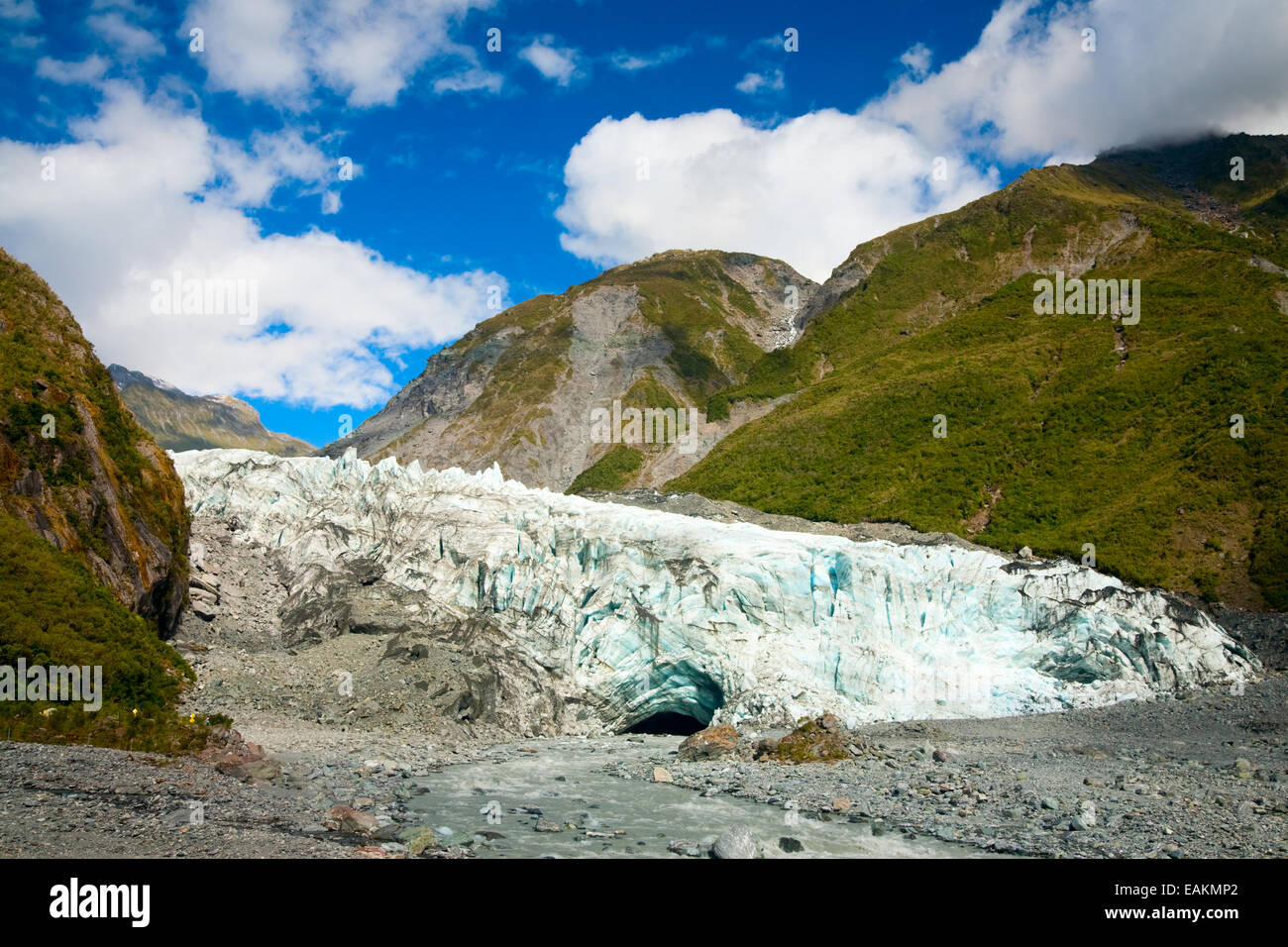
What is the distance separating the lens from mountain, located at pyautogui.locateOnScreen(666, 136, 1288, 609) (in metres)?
42.0

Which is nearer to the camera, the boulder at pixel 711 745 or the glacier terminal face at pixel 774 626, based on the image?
the boulder at pixel 711 745

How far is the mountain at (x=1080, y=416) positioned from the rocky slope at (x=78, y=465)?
4174cm

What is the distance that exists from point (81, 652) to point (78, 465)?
30.4 ft

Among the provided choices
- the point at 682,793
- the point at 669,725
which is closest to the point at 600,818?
the point at 682,793

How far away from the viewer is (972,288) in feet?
341

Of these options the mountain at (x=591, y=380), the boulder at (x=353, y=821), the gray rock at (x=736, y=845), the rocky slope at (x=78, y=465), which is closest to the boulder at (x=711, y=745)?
the gray rock at (x=736, y=845)

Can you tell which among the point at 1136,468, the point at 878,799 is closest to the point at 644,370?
the point at 1136,468

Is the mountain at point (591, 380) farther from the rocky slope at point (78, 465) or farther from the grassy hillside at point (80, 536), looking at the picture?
the grassy hillside at point (80, 536)

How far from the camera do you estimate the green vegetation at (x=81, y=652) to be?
57.3ft

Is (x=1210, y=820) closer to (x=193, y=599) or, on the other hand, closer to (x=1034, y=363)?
(x=193, y=599)

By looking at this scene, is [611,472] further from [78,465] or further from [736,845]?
[736,845]

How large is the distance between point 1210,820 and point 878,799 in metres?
6.38

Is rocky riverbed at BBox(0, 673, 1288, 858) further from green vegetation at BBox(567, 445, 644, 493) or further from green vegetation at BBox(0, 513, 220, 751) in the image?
green vegetation at BBox(567, 445, 644, 493)

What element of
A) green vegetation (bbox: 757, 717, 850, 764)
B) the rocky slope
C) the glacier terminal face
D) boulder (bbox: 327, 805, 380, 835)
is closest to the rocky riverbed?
boulder (bbox: 327, 805, 380, 835)
